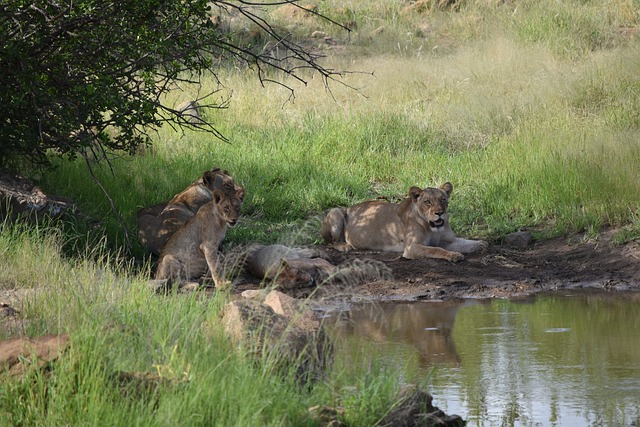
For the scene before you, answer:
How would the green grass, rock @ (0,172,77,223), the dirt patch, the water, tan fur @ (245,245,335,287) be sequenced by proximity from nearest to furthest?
the green grass → the water → the dirt patch → tan fur @ (245,245,335,287) → rock @ (0,172,77,223)

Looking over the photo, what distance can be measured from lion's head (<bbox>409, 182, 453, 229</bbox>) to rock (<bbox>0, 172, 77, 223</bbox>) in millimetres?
3552

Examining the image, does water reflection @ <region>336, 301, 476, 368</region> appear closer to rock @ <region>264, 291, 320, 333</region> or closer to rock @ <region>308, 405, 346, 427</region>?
rock @ <region>264, 291, 320, 333</region>

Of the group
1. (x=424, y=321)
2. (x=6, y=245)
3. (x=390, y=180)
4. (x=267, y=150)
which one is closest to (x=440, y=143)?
(x=390, y=180)

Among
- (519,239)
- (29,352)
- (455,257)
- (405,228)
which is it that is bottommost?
(29,352)

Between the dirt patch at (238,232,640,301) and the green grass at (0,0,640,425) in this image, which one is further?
the dirt patch at (238,232,640,301)

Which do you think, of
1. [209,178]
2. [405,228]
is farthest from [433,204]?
[209,178]

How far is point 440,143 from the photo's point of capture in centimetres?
1499

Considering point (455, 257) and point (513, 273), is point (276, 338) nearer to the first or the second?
point (513, 273)

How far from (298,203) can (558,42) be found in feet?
26.9

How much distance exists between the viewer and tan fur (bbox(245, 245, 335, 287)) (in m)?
10.1

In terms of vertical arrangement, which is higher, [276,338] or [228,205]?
[228,205]

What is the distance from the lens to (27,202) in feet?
33.7

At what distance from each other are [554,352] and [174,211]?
16.2 ft

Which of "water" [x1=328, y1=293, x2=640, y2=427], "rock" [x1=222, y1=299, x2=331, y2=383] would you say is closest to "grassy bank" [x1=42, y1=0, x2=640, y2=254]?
"water" [x1=328, y1=293, x2=640, y2=427]
